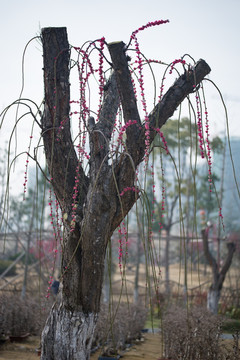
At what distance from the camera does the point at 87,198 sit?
2.08 meters

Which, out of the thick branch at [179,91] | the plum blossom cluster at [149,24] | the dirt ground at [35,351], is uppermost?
the plum blossom cluster at [149,24]

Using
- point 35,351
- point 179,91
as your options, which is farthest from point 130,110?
point 35,351

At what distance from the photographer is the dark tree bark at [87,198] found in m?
2.04

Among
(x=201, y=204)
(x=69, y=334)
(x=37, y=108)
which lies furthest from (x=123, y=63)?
(x=201, y=204)

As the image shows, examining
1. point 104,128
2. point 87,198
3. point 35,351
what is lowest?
point 35,351

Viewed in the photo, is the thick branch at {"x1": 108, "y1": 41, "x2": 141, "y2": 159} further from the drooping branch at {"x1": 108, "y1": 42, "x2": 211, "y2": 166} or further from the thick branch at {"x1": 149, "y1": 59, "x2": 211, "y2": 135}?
the thick branch at {"x1": 149, "y1": 59, "x2": 211, "y2": 135}

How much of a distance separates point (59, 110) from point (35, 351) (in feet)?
7.98

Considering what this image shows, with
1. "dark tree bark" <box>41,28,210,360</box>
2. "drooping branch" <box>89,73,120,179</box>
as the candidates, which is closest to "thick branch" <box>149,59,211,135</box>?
"dark tree bark" <box>41,28,210,360</box>

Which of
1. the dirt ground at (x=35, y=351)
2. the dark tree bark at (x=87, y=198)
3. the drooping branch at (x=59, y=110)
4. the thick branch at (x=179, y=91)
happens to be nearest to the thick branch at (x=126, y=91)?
the dark tree bark at (x=87, y=198)

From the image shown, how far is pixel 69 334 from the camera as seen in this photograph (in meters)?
2.08

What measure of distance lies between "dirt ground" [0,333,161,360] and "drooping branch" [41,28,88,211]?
1.89m

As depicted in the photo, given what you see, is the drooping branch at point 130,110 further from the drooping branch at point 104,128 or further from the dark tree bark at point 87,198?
the drooping branch at point 104,128

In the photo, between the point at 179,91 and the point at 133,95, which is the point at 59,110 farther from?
the point at 179,91

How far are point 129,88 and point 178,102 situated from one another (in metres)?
0.30
